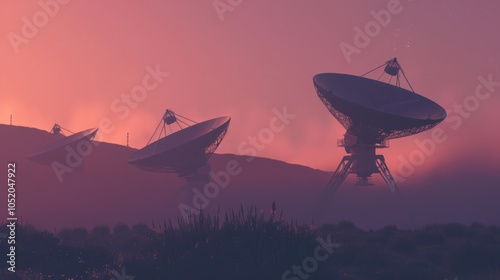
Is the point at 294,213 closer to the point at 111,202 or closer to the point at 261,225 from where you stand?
the point at 111,202

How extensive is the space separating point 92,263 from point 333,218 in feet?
317

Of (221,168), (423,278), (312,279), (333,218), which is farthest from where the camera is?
(221,168)

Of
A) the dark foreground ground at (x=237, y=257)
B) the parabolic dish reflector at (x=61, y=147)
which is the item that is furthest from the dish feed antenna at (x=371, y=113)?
the parabolic dish reflector at (x=61, y=147)

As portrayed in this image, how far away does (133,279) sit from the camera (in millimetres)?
20891

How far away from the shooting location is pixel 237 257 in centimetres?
2052

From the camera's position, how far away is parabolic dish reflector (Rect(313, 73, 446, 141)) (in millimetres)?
53000

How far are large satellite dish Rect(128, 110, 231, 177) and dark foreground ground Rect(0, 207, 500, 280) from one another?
24622mm

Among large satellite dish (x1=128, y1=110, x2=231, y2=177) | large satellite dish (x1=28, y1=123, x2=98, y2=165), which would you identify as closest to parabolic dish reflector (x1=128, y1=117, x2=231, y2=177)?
large satellite dish (x1=128, y1=110, x2=231, y2=177)

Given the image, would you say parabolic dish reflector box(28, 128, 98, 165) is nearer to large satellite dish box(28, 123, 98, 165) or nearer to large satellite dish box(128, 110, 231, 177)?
large satellite dish box(28, 123, 98, 165)

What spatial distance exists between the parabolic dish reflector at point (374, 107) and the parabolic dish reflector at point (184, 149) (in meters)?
8.32

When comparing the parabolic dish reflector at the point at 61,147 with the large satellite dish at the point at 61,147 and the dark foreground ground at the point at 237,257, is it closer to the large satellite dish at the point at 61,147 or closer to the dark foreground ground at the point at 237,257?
the large satellite dish at the point at 61,147

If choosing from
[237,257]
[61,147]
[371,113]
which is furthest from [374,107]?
[61,147]

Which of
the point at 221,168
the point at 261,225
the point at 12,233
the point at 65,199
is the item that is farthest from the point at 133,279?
the point at 221,168

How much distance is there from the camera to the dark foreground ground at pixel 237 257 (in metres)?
20.3
